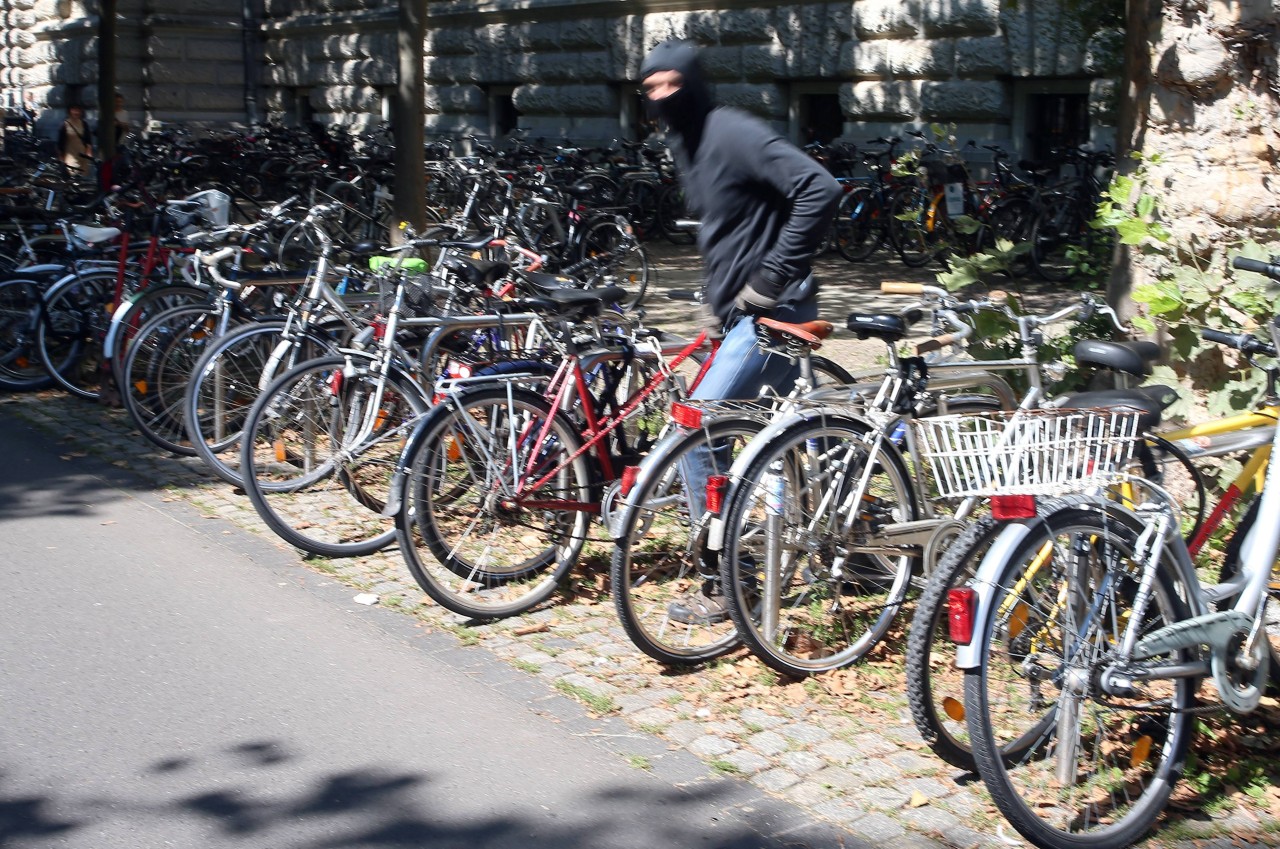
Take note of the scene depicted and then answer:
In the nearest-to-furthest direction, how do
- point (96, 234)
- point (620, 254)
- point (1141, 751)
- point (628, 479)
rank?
point (1141, 751), point (628, 479), point (96, 234), point (620, 254)

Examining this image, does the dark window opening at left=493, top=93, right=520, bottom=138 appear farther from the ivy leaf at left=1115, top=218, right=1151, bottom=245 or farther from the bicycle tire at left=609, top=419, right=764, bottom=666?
the bicycle tire at left=609, top=419, right=764, bottom=666

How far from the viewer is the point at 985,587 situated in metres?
3.29

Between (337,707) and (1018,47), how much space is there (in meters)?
12.8

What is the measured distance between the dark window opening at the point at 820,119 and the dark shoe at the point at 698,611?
1383 centimetres

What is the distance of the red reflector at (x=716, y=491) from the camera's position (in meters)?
4.30

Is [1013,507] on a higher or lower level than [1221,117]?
lower

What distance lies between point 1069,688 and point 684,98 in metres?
2.41

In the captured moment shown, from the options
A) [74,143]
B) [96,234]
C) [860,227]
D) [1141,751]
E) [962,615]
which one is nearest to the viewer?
[962,615]

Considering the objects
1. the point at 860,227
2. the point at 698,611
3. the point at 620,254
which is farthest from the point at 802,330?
the point at 860,227

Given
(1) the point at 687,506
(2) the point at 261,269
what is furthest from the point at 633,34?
(1) the point at 687,506

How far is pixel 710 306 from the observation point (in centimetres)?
505

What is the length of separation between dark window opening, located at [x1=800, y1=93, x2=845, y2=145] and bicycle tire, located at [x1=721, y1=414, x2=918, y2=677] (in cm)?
1387

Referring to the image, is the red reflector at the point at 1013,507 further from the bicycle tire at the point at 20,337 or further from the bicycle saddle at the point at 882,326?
the bicycle tire at the point at 20,337

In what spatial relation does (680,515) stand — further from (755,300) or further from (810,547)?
(755,300)
